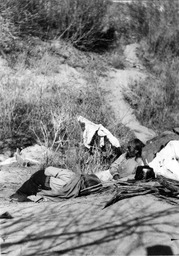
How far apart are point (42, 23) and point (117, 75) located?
2683 mm

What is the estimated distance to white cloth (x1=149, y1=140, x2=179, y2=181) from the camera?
18.5 ft

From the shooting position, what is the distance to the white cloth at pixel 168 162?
18.5ft

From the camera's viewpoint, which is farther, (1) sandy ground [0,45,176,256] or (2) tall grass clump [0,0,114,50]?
(2) tall grass clump [0,0,114,50]

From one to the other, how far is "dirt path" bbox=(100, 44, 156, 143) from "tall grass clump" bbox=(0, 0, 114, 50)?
116 centimetres

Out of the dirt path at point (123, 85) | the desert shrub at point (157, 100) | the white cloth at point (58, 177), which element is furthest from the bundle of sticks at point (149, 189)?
the desert shrub at point (157, 100)

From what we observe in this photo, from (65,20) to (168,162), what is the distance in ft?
25.2

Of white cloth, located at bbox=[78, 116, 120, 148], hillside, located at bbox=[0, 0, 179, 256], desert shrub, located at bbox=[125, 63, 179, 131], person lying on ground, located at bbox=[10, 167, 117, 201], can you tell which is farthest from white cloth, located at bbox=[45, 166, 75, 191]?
desert shrub, located at bbox=[125, 63, 179, 131]

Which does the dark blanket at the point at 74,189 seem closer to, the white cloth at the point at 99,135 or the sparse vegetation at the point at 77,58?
the sparse vegetation at the point at 77,58

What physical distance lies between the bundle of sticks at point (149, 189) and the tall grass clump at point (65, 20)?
278 inches

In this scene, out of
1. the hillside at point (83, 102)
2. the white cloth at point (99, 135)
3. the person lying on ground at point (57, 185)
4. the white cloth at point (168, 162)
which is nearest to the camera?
the hillside at point (83, 102)

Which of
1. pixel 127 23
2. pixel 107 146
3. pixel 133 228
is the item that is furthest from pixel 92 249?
pixel 127 23

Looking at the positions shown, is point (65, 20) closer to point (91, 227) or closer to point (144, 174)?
point (144, 174)

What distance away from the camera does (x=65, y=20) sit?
483 inches

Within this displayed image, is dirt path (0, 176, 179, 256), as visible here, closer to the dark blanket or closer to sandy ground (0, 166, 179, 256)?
sandy ground (0, 166, 179, 256)
